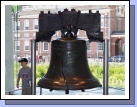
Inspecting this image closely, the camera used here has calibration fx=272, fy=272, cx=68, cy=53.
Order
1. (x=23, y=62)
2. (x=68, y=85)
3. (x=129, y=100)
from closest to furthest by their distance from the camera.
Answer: (x=68, y=85) → (x=129, y=100) → (x=23, y=62)

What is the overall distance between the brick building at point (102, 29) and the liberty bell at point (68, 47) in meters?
0.27

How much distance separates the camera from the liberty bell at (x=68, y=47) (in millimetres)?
1406

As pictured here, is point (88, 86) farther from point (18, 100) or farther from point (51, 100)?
point (18, 100)

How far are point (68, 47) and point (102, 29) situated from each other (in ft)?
1.42

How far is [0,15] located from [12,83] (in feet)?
1.65

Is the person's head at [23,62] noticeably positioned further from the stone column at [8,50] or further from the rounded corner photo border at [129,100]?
the rounded corner photo border at [129,100]

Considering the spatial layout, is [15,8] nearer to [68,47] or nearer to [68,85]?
[68,47]

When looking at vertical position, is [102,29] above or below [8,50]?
above

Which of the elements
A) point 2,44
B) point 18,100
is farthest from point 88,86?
point 2,44

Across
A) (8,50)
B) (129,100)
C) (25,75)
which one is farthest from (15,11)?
(129,100)

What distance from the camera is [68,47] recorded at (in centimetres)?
144

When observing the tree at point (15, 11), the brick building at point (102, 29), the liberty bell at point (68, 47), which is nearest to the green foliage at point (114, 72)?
the brick building at point (102, 29)

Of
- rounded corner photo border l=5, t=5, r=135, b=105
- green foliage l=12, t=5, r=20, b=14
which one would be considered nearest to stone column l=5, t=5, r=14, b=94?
green foliage l=12, t=5, r=20, b=14

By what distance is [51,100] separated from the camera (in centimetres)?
175
